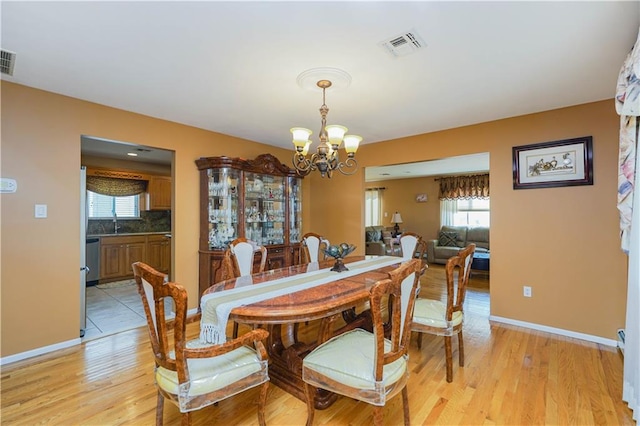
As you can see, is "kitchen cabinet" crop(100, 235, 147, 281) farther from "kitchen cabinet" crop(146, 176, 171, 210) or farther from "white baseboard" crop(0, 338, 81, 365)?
"white baseboard" crop(0, 338, 81, 365)

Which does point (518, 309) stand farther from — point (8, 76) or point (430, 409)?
point (8, 76)

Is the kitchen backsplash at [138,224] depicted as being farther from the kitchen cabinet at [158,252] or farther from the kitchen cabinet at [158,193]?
the kitchen cabinet at [158,252]

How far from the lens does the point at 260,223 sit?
172 inches

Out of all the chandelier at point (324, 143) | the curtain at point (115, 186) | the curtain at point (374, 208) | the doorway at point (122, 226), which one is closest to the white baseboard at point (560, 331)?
the chandelier at point (324, 143)

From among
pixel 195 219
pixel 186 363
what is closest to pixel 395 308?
pixel 186 363

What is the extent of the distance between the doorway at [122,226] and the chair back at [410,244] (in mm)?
3344

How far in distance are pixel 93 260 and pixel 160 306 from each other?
482 centimetres

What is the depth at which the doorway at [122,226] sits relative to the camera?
4270 mm

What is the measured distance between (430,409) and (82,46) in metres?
3.40

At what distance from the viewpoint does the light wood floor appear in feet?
5.85

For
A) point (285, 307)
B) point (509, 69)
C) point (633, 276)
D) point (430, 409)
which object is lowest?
point (430, 409)

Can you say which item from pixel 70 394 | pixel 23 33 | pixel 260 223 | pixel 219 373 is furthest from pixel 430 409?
pixel 23 33

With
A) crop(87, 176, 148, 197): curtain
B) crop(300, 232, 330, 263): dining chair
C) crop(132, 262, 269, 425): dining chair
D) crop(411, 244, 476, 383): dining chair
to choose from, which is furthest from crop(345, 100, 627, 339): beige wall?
crop(87, 176, 148, 197): curtain

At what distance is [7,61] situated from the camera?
2133mm
